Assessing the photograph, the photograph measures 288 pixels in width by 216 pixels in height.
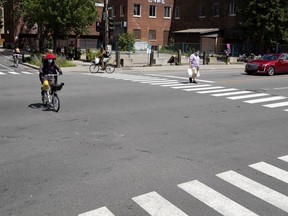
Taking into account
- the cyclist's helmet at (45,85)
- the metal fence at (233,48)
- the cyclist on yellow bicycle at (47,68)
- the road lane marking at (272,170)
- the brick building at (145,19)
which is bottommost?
the road lane marking at (272,170)

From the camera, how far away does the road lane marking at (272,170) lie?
6285 mm

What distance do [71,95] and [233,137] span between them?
305 inches

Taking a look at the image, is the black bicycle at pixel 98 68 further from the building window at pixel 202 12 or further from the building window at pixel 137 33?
the building window at pixel 137 33

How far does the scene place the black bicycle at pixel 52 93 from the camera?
37.1ft

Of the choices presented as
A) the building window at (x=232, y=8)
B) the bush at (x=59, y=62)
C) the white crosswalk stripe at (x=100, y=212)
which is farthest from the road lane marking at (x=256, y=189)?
the building window at (x=232, y=8)

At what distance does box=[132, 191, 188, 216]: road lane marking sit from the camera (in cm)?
488

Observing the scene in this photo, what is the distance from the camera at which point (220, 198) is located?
535 centimetres

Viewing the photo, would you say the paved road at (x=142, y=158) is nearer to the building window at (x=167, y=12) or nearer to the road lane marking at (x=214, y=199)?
the road lane marking at (x=214, y=199)

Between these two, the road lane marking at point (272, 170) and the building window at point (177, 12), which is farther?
the building window at point (177, 12)

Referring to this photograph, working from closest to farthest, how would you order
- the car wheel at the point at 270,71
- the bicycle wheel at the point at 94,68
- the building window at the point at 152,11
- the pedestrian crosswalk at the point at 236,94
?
the pedestrian crosswalk at the point at 236,94 → the car wheel at the point at 270,71 → the bicycle wheel at the point at 94,68 → the building window at the point at 152,11

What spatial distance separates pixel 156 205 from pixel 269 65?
905 inches

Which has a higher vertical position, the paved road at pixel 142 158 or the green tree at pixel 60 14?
the green tree at pixel 60 14

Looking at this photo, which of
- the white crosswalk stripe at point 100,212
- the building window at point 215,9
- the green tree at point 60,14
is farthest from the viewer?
the building window at point 215,9

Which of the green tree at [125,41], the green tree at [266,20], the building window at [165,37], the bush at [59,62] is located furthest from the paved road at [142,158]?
the building window at [165,37]
